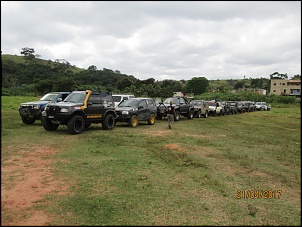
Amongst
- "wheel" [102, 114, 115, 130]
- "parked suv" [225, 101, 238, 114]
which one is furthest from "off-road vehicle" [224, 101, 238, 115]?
"wheel" [102, 114, 115, 130]

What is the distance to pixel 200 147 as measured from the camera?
9.92 m

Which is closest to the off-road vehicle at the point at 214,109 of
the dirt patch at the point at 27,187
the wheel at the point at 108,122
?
the wheel at the point at 108,122

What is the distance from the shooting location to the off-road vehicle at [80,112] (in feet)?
38.8

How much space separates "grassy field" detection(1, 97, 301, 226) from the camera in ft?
13.6

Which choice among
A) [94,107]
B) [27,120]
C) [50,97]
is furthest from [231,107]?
[27,120]

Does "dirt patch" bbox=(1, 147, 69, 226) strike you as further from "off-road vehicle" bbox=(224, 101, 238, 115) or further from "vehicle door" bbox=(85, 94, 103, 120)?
"off-road vehicle" bbox=(224, 101, 238, 115)

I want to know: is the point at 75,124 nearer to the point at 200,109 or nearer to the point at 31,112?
the point at 31,112

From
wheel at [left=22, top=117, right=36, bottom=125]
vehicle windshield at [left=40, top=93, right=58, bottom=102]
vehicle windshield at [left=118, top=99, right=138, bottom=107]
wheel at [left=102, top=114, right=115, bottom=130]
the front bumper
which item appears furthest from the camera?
vehicle windshield at [left=118, top=99, right=138, bottom=107]

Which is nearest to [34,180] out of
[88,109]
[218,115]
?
[88,109]

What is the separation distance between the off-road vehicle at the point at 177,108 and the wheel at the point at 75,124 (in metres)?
8.36

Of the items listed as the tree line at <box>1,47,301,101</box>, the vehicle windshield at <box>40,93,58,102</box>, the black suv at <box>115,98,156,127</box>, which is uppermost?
the tree line at <box>1,47,301,101</box>

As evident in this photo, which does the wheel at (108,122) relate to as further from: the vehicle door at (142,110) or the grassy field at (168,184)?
the grassy field at (168,184)

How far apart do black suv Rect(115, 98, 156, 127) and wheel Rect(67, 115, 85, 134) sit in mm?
3556

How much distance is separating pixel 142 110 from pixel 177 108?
492 cm
